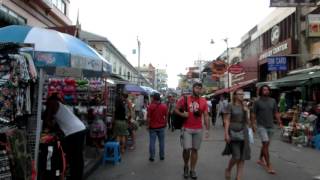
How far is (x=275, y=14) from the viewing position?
38.0 meters

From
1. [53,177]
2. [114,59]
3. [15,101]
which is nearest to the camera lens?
[15,101]

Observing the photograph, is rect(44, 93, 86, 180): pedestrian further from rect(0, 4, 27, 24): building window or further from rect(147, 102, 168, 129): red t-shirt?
rect(0, 4, 27, 24): building window

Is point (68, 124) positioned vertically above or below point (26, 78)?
below

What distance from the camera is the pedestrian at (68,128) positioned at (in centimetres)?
842

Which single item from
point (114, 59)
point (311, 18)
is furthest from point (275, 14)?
point (114, 59)

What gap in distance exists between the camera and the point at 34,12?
2367 centimetres

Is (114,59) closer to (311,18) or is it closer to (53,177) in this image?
(311,18)

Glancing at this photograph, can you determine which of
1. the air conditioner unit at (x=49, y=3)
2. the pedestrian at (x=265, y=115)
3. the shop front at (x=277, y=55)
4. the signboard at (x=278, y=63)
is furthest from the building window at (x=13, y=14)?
the signboard at (x=278, y=63)

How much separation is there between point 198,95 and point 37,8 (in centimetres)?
1586

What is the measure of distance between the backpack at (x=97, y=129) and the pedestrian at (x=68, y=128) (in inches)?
189

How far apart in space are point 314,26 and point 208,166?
15341mm

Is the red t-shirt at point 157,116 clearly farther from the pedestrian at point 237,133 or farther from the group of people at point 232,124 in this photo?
the pedestrian at point 237,133

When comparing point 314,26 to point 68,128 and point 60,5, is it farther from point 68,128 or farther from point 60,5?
point 68,128

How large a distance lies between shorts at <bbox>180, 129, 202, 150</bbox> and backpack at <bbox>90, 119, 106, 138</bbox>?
412 cm
